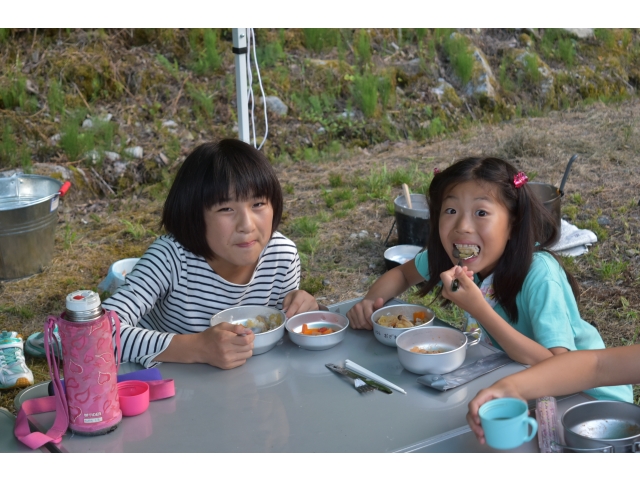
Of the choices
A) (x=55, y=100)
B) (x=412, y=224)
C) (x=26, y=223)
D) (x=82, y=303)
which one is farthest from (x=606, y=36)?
(x=82, y=303)

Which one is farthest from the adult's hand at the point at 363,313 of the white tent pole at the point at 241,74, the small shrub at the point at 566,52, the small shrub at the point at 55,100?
the small shrub at the point at 566,52

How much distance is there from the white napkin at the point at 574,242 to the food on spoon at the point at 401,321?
7.62 ft

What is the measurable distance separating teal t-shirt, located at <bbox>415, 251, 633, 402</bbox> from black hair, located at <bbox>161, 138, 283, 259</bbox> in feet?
2.38

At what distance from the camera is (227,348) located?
1704mm

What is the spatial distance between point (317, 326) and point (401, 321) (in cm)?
25

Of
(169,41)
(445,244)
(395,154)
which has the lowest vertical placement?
(395,154)

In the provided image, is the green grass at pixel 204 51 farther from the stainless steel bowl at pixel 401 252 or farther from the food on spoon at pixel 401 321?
the food on spoon at pixel 401 321

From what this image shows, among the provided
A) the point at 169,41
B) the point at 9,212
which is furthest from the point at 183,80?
the point at 9,212

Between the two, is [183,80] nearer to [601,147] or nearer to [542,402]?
[601,147]

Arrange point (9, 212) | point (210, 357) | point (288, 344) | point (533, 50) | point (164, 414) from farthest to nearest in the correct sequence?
point (533, 50)
point (9, 212)
point (288, 344)
point (210, 357)
point (164, 414)

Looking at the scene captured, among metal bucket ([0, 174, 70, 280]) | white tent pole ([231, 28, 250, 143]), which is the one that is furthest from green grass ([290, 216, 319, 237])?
metal bucket ([0, 174, 70, 280])

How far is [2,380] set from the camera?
3023 mm

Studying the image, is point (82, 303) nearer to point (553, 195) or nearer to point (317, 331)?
point (317, 331)

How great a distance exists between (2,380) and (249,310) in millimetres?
1589
